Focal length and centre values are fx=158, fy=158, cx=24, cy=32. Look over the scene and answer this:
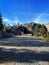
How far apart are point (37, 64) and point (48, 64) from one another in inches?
22.5

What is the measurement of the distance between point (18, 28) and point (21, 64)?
215 feet

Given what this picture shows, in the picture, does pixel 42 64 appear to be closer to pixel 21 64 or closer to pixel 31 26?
pixel 21 64

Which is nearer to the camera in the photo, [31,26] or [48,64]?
[48,64]

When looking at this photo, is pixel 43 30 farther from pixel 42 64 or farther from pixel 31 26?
pixel 31 26

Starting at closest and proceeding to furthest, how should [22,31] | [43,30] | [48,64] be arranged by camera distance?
[48,64], [43,30], [22,31]

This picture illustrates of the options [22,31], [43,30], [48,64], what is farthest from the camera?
[22,31]

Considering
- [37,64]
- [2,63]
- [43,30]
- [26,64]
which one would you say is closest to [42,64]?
[37,64]

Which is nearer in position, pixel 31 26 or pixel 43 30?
pixel 43 30

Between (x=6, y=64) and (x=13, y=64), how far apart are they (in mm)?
367

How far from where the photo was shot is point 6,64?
327 inches

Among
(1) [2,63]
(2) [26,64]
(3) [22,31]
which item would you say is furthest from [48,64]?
(3) [22,31]

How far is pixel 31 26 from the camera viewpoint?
74812 mm

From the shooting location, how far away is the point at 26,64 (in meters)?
8.28

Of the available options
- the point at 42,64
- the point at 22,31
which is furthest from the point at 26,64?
the point at 22,31
